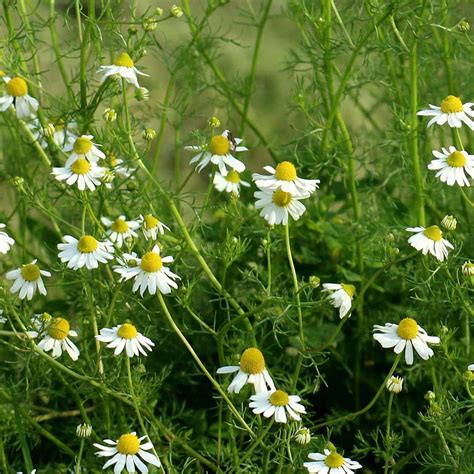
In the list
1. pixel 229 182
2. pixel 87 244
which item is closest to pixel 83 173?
pixel 87 244

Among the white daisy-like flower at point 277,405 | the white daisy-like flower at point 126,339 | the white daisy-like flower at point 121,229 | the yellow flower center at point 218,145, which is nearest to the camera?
the white daisy-like flower at point 277,405

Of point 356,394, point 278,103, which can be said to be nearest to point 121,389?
point 356,394

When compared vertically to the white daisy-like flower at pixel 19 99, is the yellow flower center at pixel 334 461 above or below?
below

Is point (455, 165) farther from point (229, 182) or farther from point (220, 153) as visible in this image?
point (229, 182)

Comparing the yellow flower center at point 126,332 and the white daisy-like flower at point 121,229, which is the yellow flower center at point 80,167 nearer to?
the white daisy-like flower at point 121,229

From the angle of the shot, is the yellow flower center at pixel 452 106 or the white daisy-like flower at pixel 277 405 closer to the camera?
the white daisy-like flower at pixel 277 405

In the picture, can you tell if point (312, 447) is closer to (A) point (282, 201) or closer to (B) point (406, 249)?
(A) point (282, 201)

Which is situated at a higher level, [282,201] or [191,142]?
[282,201]

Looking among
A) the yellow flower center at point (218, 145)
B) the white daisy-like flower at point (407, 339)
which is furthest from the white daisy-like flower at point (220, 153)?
the white daisy-like flower at point (407, 339)
